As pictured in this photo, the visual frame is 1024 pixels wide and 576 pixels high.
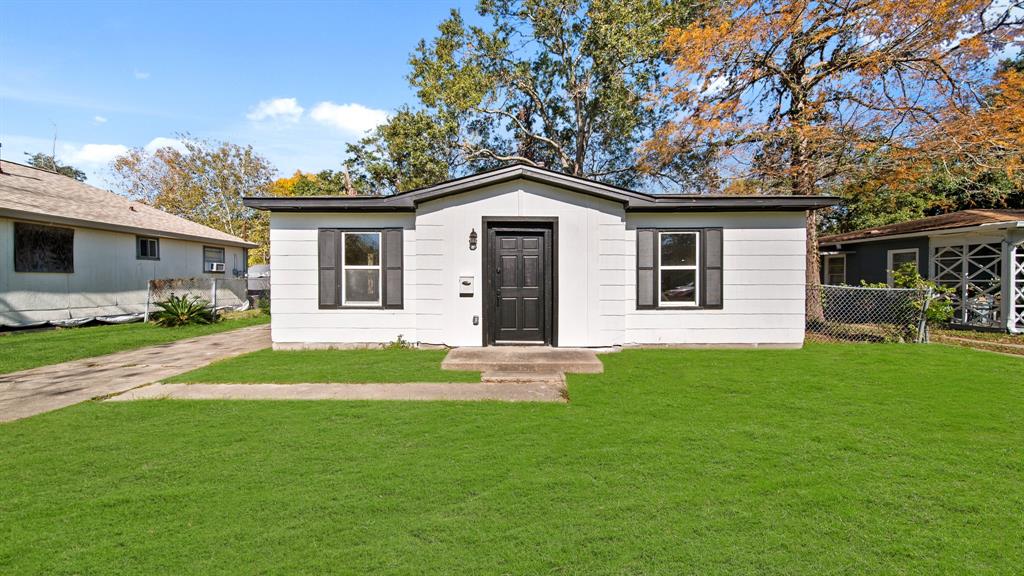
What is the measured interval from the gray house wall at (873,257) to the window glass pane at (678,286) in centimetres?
933

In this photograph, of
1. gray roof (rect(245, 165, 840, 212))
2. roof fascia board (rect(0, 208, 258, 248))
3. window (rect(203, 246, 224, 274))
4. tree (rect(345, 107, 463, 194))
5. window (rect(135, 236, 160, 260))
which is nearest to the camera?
gray roof (rect(245, 165, 840, 212))

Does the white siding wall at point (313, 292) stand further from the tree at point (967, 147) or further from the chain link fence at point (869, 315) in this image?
the tree at point (967, 147)

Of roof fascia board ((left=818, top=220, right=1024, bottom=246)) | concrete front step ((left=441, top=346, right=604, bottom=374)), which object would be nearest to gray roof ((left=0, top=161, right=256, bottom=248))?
concrete front step ((left=441, top=346, right=604, bottom=374))

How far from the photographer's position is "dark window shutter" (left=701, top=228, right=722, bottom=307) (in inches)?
295

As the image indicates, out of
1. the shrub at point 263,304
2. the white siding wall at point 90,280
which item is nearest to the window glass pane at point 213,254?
the white siding wall at point 90,280

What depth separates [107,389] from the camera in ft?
17.1

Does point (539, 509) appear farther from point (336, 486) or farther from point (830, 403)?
point (830, 403)

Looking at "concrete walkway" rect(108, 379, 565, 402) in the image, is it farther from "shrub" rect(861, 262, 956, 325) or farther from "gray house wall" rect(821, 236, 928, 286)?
"gray house wall" rect(821, 236, 928, 286)

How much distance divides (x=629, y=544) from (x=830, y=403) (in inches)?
138

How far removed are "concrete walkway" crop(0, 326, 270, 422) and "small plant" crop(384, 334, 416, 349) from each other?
248cm

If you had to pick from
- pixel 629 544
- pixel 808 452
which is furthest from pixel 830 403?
pixel 629 544

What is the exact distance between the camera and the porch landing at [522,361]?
5.94 metres

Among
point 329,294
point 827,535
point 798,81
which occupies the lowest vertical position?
point 827,535

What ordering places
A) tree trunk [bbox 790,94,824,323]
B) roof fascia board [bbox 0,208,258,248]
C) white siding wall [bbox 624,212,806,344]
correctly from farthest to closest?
tree trunk [bbox 790,94,824,323]
roof fascia board [bbox 0,208,258,248]
white siding wall [bbox 624,212,806,344]
